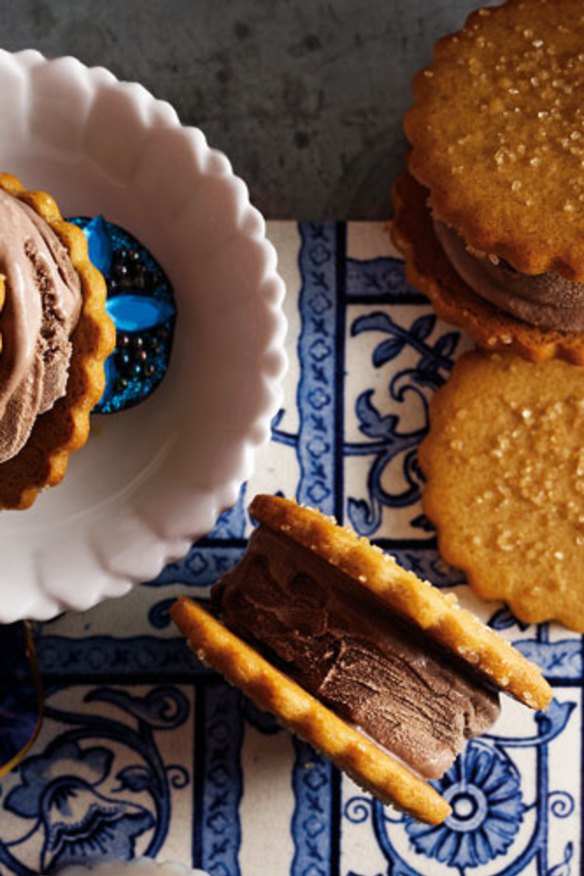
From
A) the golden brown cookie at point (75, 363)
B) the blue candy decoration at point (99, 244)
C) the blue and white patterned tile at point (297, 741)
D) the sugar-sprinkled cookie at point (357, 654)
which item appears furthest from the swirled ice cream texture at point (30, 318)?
the blue and white patterned tile at point (297, 741)

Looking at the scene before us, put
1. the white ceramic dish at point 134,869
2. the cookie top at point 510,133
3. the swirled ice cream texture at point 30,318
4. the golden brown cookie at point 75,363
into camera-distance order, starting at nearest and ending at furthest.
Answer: the swirled ice cream texture at point 30,318, the golden brown cookie at point 75,363, the cookie top at point 510,133, the white ceramic dish at point 134,869

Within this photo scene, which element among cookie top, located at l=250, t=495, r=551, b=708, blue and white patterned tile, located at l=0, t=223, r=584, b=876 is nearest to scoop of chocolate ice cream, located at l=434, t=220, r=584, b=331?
blue and white patterned tile, located at l=0, t=223, r=584, b=876

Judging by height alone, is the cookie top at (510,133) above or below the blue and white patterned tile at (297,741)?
above

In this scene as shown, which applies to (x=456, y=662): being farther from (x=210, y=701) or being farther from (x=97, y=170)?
(x=97, y=170)

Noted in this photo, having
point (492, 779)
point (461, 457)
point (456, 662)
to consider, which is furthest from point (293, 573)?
point (492, 779)

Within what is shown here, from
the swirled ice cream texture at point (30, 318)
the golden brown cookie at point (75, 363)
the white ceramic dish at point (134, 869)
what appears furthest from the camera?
the white ceramic dish at point (134, 869)

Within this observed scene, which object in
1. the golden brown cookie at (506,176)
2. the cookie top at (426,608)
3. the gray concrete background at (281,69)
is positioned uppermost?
the gray concrete background at (281,69)

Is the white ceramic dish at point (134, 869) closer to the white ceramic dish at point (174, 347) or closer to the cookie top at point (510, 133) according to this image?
the white ceramic dish at point (174, 347)

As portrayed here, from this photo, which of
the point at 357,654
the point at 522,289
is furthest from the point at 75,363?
the point at 522,289
